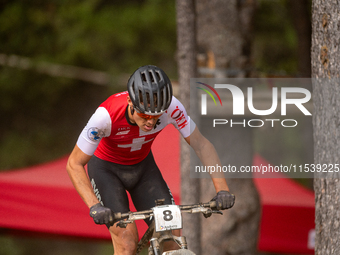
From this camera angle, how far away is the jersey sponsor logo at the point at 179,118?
3273mm

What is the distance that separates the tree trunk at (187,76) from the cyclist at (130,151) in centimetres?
109

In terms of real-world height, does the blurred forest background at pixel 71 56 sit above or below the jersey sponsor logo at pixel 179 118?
above

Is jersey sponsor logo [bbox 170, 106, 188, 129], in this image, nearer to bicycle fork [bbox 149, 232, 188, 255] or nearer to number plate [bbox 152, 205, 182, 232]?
number plate [bbox 152, 205, 182, 232]

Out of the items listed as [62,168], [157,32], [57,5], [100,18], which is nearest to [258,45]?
[157,32]

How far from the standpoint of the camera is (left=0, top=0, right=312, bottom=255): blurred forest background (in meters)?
10.4

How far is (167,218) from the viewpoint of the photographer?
279 cm

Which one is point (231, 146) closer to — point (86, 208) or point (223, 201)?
point (86, 208)

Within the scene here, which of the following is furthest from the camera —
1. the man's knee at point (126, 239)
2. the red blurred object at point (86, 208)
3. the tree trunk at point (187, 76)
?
the red blurred object at point (86, 208)

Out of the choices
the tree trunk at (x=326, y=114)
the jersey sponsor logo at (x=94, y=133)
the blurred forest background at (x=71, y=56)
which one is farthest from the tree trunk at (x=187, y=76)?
the blurred forest background at (x=71, y=56)

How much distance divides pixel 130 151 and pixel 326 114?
1612 mm

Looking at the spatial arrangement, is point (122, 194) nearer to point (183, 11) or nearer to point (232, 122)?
point (183, 11)

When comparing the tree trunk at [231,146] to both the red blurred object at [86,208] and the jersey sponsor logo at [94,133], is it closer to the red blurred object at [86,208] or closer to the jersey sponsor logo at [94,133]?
the red blurred object at [86,208]

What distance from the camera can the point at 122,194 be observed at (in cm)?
338

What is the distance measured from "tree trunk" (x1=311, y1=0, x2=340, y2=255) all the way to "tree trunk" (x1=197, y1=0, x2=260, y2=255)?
229 centimetres
